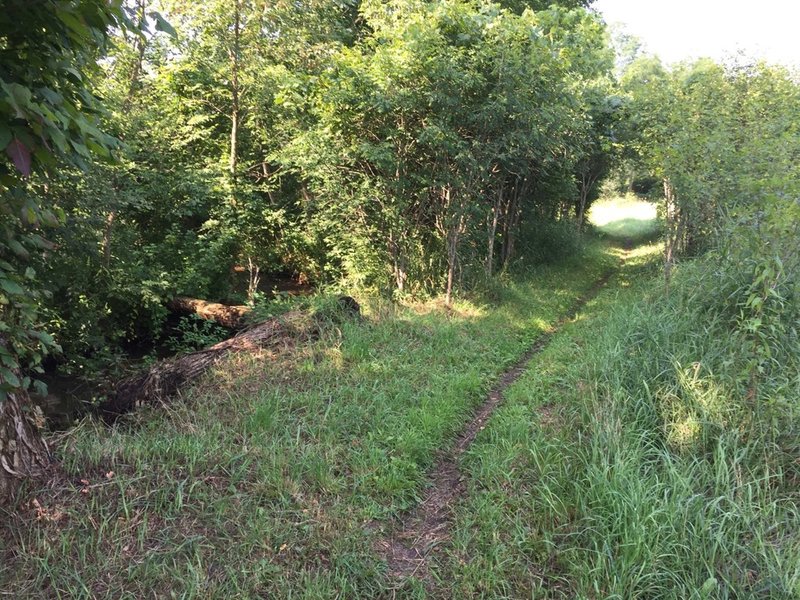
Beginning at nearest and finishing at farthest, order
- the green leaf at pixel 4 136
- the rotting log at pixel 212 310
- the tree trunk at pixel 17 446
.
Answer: the green leaf at pixel 4 136 → the tree trunk at pixel 17 446 → the rotting log at pixel 212 310

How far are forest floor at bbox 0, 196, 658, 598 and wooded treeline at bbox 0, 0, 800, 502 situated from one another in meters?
2.88

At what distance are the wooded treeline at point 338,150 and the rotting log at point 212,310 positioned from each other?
21 centimetres

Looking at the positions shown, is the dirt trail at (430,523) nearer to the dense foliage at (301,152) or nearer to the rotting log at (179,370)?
the rotting log at (179,370)

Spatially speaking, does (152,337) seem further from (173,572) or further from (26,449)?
(173,572)

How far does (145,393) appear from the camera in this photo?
5.51 m

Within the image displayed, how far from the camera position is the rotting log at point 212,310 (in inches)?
337

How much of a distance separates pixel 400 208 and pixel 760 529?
716cm

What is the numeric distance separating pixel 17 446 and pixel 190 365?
2651mm

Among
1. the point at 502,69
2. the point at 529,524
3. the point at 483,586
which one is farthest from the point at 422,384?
the point at 502,69

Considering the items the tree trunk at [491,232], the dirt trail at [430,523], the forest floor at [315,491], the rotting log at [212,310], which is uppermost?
the tree trunk at [491,232]

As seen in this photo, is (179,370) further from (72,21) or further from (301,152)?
(301,152)

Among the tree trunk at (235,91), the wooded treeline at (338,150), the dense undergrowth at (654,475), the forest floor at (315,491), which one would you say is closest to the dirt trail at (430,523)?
the forest floor at (315,491)

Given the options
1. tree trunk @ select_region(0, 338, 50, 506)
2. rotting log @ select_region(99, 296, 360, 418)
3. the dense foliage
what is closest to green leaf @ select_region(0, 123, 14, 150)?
tree trunk @ select_region(0, 338, 50, 506)

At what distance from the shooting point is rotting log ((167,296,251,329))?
8.56 metres
